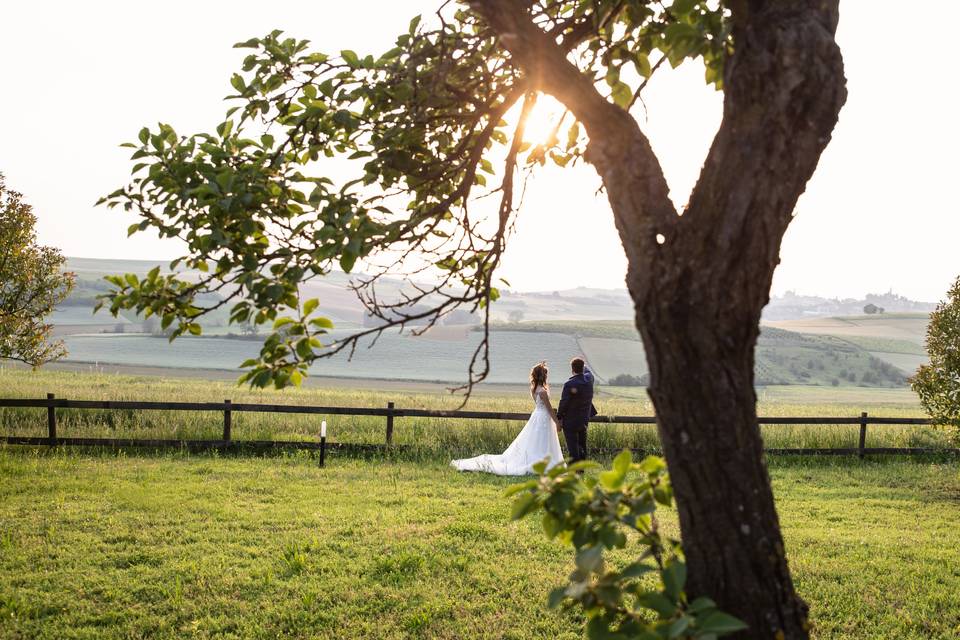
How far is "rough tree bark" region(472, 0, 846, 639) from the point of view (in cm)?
251

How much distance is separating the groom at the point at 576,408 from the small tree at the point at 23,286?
1044 cm

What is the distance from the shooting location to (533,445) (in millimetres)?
13930

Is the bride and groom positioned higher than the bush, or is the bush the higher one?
the bush

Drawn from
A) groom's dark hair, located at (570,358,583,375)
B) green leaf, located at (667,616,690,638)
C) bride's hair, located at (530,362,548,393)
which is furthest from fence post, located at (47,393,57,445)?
green leaf, located at (667,616,690,638)

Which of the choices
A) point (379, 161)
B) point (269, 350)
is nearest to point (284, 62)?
point (379, 161)

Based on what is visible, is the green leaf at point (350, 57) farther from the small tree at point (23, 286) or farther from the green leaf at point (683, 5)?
the small tree at point (23, 286)

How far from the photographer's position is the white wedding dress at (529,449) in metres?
13.8

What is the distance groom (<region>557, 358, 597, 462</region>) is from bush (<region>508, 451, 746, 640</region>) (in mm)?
10919

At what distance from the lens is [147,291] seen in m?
3.38

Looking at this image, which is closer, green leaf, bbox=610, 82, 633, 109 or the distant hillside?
green leaf, bbox=610, 82, 633, 109

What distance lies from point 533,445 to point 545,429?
1.19 ft

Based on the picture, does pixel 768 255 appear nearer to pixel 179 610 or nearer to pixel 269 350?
pixel 269 350

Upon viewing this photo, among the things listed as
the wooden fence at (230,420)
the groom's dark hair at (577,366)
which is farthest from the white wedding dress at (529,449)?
the wooden fence at (230,420)

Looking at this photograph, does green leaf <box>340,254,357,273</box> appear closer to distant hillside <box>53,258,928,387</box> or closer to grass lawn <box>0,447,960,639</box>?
grass lawn <box>0,447,960,639</box>
